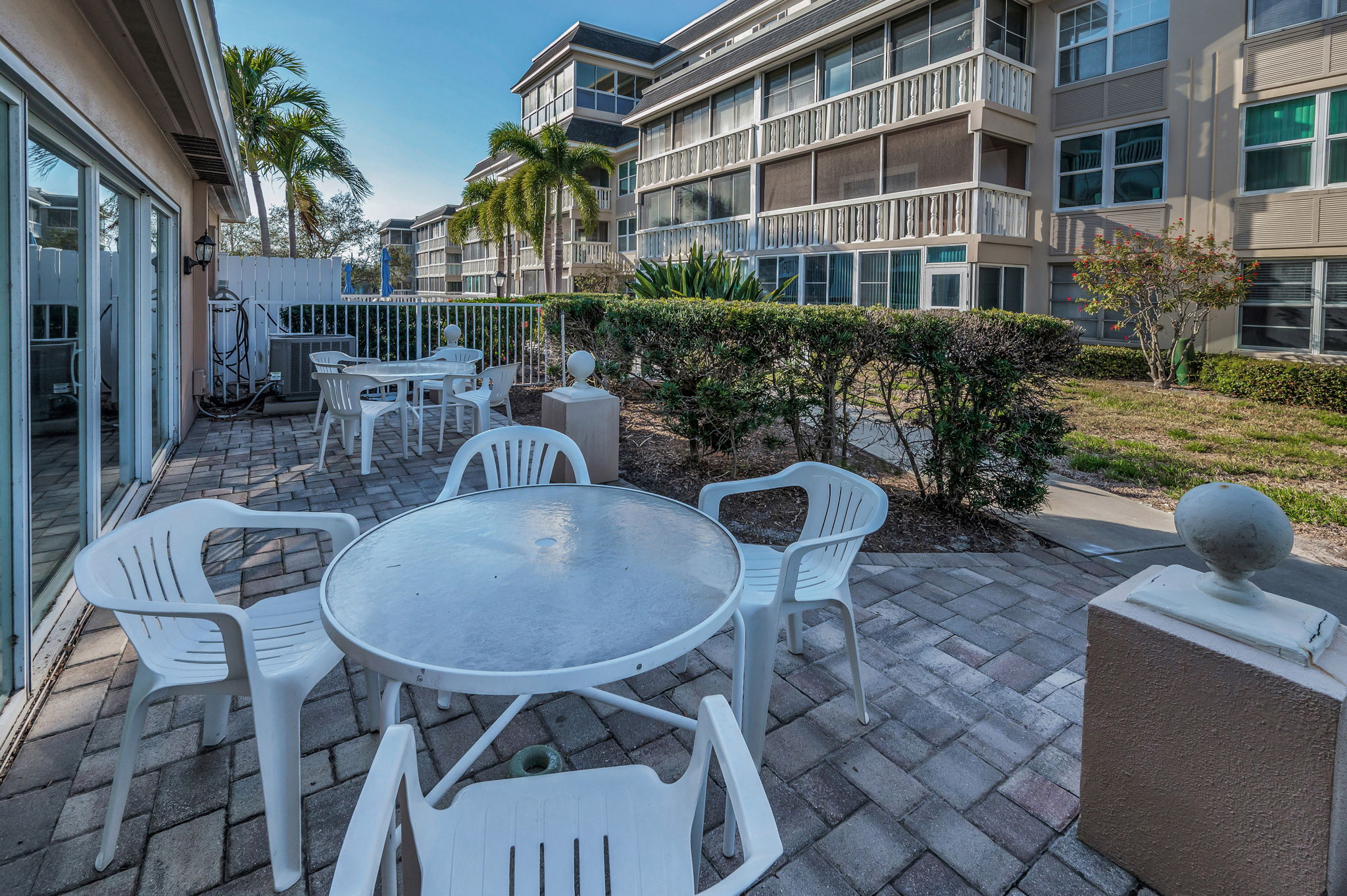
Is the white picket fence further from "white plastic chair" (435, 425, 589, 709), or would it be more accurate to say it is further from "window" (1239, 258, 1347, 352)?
"window" (1239, 258, 1347, 352)

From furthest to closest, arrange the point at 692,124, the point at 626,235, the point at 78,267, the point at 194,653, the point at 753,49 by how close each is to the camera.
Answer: the point at 626,235 < the point at 692,124 < the point at 753,49 < the point at 78,267 < the point at 194,653

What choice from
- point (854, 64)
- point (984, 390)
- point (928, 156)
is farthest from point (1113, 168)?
point (984, 390)

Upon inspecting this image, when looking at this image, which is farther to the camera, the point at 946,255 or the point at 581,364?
the point at 946,255

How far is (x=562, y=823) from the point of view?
4.32 ft

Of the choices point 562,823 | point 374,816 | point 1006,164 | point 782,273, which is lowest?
point 562,823

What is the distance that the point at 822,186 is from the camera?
15.9 m

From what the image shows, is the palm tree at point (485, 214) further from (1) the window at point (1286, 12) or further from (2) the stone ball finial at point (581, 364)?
(2) the stone ball finial at point (581, 364)

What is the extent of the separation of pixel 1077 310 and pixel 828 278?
5.01m

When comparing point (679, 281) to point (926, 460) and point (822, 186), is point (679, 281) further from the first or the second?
point (822, 186)

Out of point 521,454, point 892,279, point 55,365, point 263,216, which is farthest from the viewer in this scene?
point 263,216

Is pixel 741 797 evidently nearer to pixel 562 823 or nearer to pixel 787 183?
pixel 562 823

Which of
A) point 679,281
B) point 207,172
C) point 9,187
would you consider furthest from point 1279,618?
point 207,172

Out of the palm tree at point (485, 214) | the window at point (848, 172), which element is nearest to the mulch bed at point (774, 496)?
the window at point (848, 172)

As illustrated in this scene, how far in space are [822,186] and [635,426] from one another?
11.0 metres
